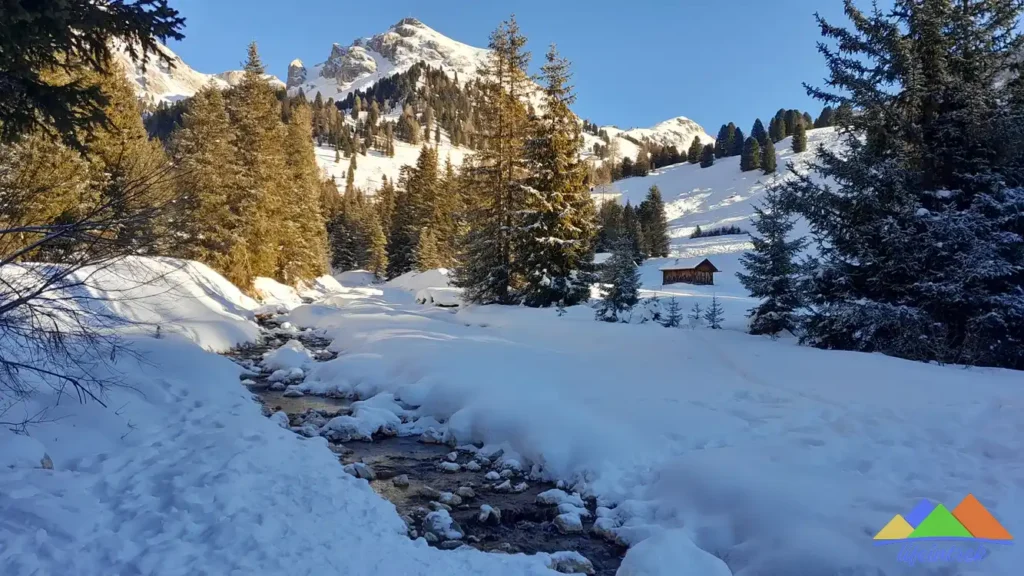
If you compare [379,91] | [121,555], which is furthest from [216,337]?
[379,91]

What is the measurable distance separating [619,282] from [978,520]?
532 inches

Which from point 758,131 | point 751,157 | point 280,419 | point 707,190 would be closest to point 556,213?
point 280,419

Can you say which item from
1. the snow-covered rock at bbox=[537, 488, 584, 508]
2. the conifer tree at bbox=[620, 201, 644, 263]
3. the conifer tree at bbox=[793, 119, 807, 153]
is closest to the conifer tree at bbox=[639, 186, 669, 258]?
the conifer tree at bbox=[620, 201, 644, 263]

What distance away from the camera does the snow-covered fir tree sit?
981cm

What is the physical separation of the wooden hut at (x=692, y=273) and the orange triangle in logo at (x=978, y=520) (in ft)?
144

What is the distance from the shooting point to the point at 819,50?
12000mm

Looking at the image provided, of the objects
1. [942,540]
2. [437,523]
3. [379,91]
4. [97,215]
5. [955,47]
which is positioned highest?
[379,91]

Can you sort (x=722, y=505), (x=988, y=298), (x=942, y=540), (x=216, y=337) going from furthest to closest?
(x=216, y=337) < (x=988, y=298) < (x=722, y=505) < (x=942, y=540)

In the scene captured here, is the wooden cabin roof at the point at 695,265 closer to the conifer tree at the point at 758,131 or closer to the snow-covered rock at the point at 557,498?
the snow-covered rock at the point at 557,498

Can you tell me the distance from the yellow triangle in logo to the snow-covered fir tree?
6818 millimetres

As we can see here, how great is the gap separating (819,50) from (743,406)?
365 inches

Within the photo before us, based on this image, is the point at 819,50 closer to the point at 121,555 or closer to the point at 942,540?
the point at 942,540

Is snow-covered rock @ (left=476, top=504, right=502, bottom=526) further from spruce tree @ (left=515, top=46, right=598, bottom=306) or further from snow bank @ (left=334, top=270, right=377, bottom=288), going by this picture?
snow bank @ (left=334, top=270, right=377, bottom=288)

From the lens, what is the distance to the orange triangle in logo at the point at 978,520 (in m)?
4.11
